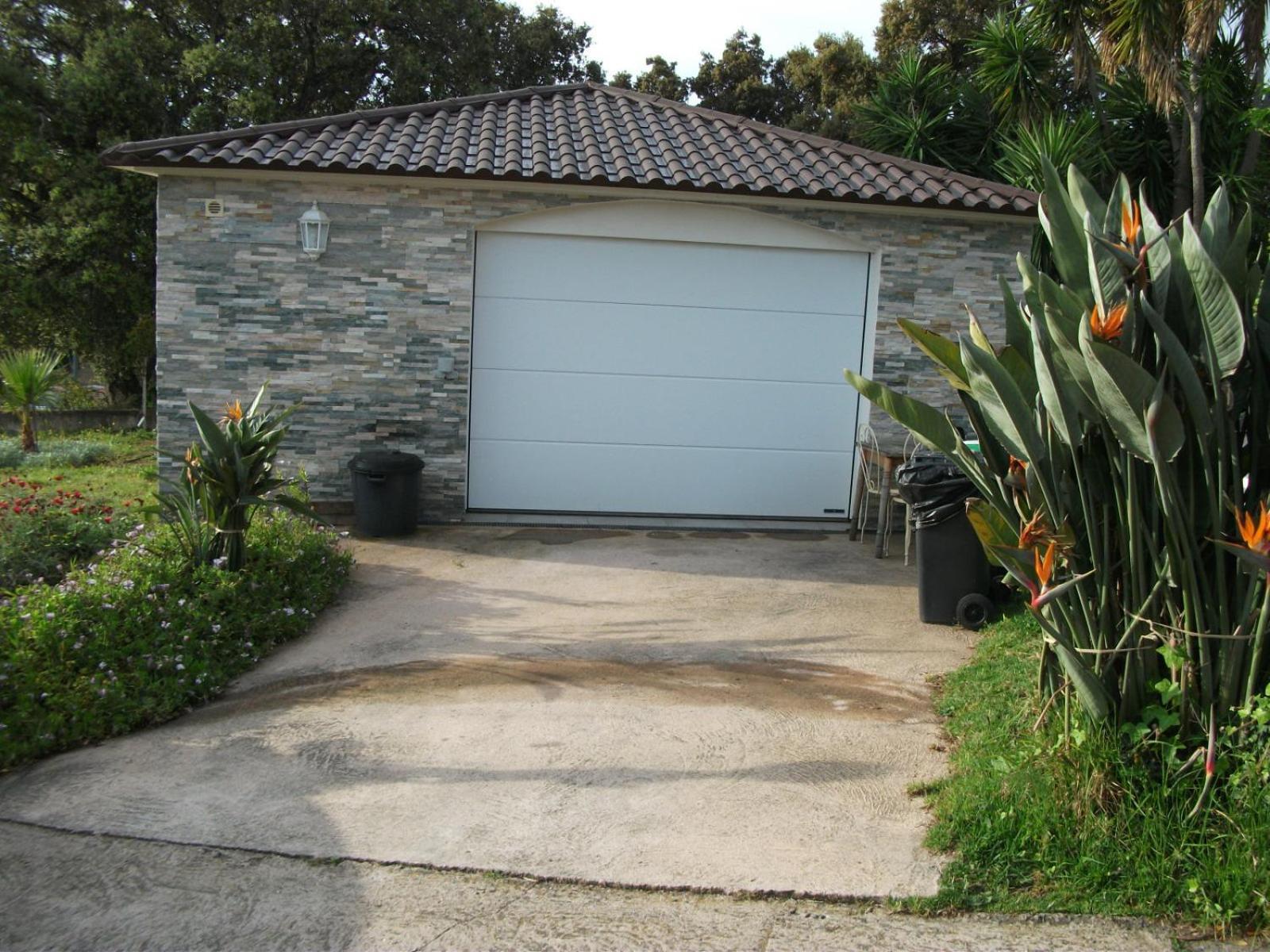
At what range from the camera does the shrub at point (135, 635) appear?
16.6 feet

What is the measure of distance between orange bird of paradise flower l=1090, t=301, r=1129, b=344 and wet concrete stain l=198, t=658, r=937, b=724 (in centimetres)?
240

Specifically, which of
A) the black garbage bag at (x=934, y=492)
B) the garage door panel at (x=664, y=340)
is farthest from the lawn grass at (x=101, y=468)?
the black garbage bag at (x=934, y=492)

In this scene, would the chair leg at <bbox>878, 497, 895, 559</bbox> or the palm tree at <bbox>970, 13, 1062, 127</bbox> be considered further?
the palm tree at <bbox>970, 13, 1062, 127</bbox>

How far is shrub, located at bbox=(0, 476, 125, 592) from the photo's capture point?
295 inches

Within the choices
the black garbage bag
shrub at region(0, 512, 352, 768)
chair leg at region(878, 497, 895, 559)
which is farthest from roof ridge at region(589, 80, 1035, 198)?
shrub at region(0, 512, 352, 768)

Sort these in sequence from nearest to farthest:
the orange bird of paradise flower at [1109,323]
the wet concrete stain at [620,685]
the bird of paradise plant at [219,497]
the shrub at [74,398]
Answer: the orange bird of paradise flower at [1109,323] < the wet concrete stain at [620,685] < the bird of paradise plant at [219,497] < the shrub at [74,398]

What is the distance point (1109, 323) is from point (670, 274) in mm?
6796

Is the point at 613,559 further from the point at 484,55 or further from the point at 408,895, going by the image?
the point at 484,55

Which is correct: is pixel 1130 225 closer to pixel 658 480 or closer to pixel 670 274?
pixel 670 274

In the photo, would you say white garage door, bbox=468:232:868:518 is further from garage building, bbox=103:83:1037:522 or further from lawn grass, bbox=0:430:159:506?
lawn grass, bbox=0:430:159:506

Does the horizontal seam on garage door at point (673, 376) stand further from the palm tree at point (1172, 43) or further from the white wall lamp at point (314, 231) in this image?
the palm tree at point (1172, 43)

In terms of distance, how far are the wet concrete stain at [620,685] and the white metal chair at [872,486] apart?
11.2 feet

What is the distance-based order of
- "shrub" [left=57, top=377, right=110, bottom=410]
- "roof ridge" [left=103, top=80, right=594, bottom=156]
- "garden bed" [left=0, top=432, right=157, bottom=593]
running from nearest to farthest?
1. "garden bed" [left=0, top=432, right=157, bottom=593]
2. "roof ridge" [left=103, top=80, right=594, bottom=156]
3. "shrub" [left=57, top=377, right=110, bottom=410]

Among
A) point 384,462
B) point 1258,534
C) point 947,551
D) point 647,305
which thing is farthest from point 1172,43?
point 1258,534
